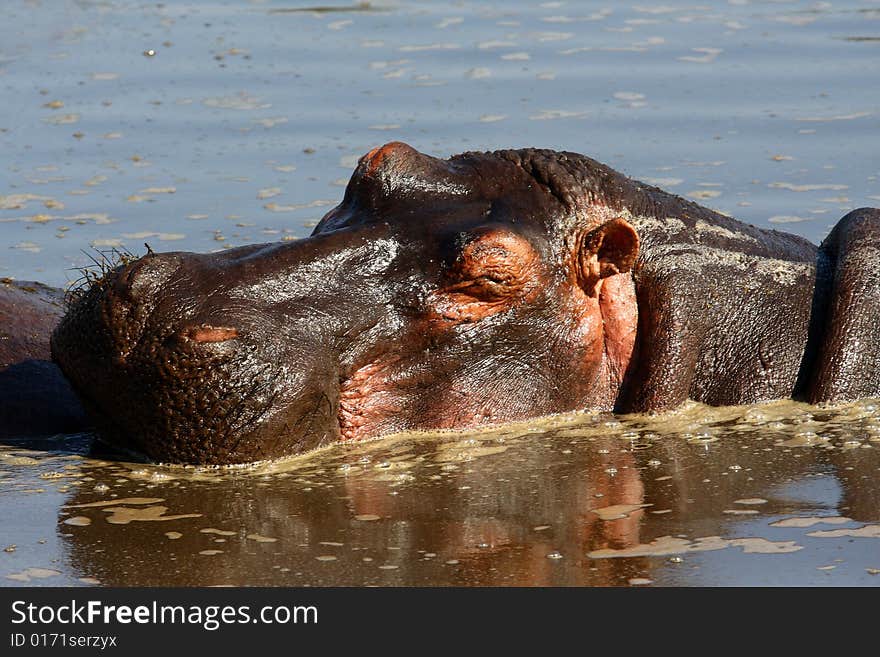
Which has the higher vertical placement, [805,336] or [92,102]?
[92,102]

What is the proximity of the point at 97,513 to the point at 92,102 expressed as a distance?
7.48 meters

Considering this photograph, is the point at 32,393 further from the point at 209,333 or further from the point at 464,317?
the point at 464,317

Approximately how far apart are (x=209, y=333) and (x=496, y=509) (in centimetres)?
105

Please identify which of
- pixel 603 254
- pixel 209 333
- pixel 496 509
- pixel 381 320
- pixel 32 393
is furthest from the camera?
pixel 32 393

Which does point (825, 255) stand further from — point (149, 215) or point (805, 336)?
point (149, 215)

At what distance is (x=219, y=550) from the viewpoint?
4.91 metres

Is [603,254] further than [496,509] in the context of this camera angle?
Yes

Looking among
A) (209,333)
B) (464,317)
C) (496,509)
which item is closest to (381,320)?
(464,317)

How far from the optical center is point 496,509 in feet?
17.3

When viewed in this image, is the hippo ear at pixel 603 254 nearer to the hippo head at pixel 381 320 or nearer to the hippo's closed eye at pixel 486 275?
the hippo head at pixel 381 320

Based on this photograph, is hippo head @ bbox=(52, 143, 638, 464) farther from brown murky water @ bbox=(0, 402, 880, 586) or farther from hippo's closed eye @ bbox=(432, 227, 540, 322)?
brown murky water @ bbox=(0, 402, 880, 586)

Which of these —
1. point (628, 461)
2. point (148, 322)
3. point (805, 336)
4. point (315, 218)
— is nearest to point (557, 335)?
point (628, 461)
